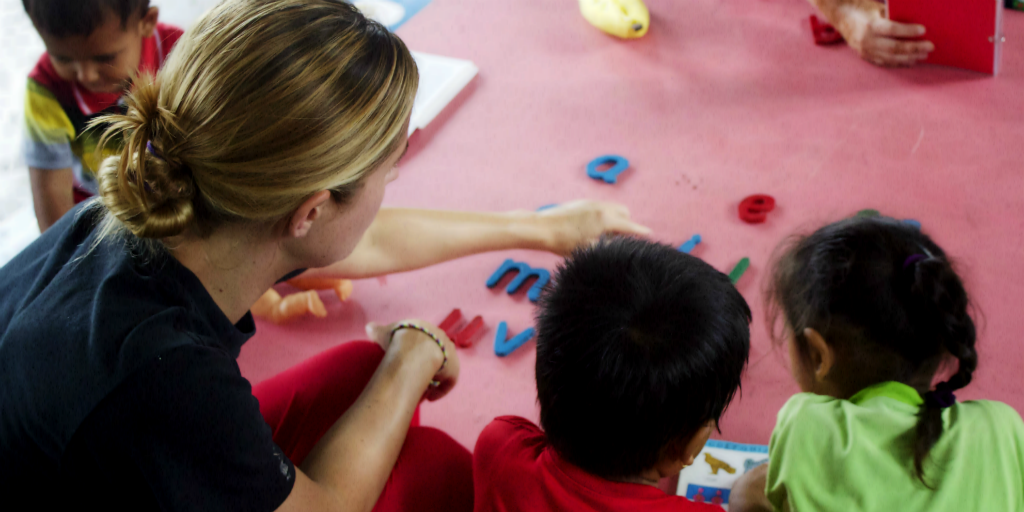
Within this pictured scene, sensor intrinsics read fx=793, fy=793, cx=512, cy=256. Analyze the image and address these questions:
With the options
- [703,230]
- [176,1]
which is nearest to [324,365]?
[703,230]

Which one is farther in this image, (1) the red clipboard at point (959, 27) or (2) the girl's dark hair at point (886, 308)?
(1) the red clipboard at point (959, 27)

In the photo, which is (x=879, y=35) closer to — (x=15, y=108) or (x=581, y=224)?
(x=581, y=224)

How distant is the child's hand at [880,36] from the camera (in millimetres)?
1637

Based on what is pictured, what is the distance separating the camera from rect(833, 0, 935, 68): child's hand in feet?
5.37

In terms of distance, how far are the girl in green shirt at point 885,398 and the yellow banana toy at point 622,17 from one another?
41.4 inches

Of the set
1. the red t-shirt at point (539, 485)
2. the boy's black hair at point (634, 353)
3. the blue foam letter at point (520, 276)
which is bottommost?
the blue foam letter at point (520, 276)

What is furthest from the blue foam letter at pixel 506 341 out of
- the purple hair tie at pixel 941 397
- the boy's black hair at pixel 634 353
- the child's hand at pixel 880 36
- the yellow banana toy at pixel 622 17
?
the child's hand at pixel 880 36

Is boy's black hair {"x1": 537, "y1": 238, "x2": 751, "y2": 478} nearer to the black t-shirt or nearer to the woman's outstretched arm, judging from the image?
the black t-shirt

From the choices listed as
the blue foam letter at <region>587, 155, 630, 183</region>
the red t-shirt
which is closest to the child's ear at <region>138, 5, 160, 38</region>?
the blue foam letter at <region>587, 155, 630, 183</region>

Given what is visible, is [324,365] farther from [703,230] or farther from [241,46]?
[703,230]

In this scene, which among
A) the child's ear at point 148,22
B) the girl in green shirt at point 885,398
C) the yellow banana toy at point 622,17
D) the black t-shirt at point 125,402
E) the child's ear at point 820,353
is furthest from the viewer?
the yellow banana toy at point 622,17

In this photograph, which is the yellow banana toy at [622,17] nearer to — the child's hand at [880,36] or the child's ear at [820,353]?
the child's hand at [880,36]

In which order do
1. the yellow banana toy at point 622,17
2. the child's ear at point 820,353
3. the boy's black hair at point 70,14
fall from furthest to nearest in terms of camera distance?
the yellow banana toy at point 622,17 < the boy's black hair at point 70,14 < the child's ear at point 820,353

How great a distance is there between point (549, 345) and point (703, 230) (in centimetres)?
75
